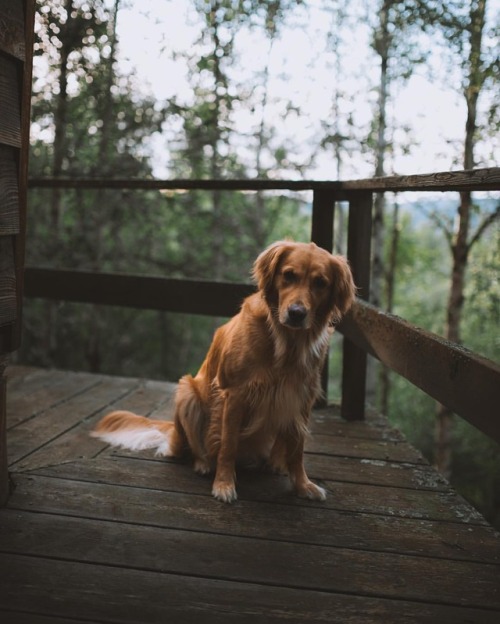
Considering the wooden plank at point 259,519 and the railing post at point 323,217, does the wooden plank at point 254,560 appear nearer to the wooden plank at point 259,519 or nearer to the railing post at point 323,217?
the wooden plank at point 259,519

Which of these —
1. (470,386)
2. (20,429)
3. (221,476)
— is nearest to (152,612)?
(221,476)

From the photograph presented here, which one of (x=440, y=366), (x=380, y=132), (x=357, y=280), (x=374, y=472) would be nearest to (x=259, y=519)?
(x=374, y=472)

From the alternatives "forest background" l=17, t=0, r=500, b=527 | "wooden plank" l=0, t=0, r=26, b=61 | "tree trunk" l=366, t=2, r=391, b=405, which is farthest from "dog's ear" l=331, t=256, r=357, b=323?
"tree trunk" l=366, t=2, r=391, b=405

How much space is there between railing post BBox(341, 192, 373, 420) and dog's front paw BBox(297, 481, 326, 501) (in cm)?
109

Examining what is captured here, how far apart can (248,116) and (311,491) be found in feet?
24.3

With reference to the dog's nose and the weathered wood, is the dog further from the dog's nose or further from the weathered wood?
the weathered wood

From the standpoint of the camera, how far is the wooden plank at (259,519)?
6.42 ft

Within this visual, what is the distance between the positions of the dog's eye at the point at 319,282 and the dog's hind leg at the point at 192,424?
0.78 m

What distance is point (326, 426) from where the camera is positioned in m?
3.27

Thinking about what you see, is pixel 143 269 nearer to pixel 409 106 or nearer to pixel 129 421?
pixel 409 106

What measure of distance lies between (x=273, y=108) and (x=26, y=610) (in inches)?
320

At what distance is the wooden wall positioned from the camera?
1.89 metres

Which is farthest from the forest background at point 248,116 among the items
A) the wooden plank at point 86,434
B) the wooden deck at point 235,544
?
the wooden deck at point 235,544

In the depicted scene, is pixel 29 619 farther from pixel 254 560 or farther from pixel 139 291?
pixel 139 291
